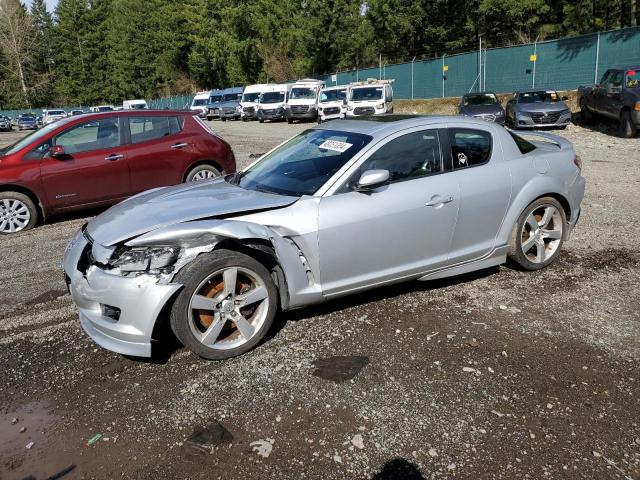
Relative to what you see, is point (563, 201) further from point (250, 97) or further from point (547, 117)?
point (250, 97)

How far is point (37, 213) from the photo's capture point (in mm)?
7762

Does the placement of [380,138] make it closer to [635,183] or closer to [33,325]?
[33,325]

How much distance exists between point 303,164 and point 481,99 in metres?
17.7

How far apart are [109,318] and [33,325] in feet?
4.45

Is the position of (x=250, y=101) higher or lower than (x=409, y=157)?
lower

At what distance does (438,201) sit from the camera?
4.25m

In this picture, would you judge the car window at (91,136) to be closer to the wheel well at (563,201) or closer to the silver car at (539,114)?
the wheel well at (563,201)

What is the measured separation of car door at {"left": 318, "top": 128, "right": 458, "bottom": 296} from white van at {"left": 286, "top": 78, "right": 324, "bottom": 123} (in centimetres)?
2631

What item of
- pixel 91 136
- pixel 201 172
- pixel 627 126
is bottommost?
pixel 627 126

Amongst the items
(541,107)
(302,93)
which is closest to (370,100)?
(302,93)

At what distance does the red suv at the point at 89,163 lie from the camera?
24.7 ft

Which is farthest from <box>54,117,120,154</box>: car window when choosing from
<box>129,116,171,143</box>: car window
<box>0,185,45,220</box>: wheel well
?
<box>0,185,45,220</box>: wheel well

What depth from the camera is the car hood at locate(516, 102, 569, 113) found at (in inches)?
727

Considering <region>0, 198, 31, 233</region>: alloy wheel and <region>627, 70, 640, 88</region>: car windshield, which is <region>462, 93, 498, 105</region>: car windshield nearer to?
<region>627, 70, 640, 88</region>: car windshield
